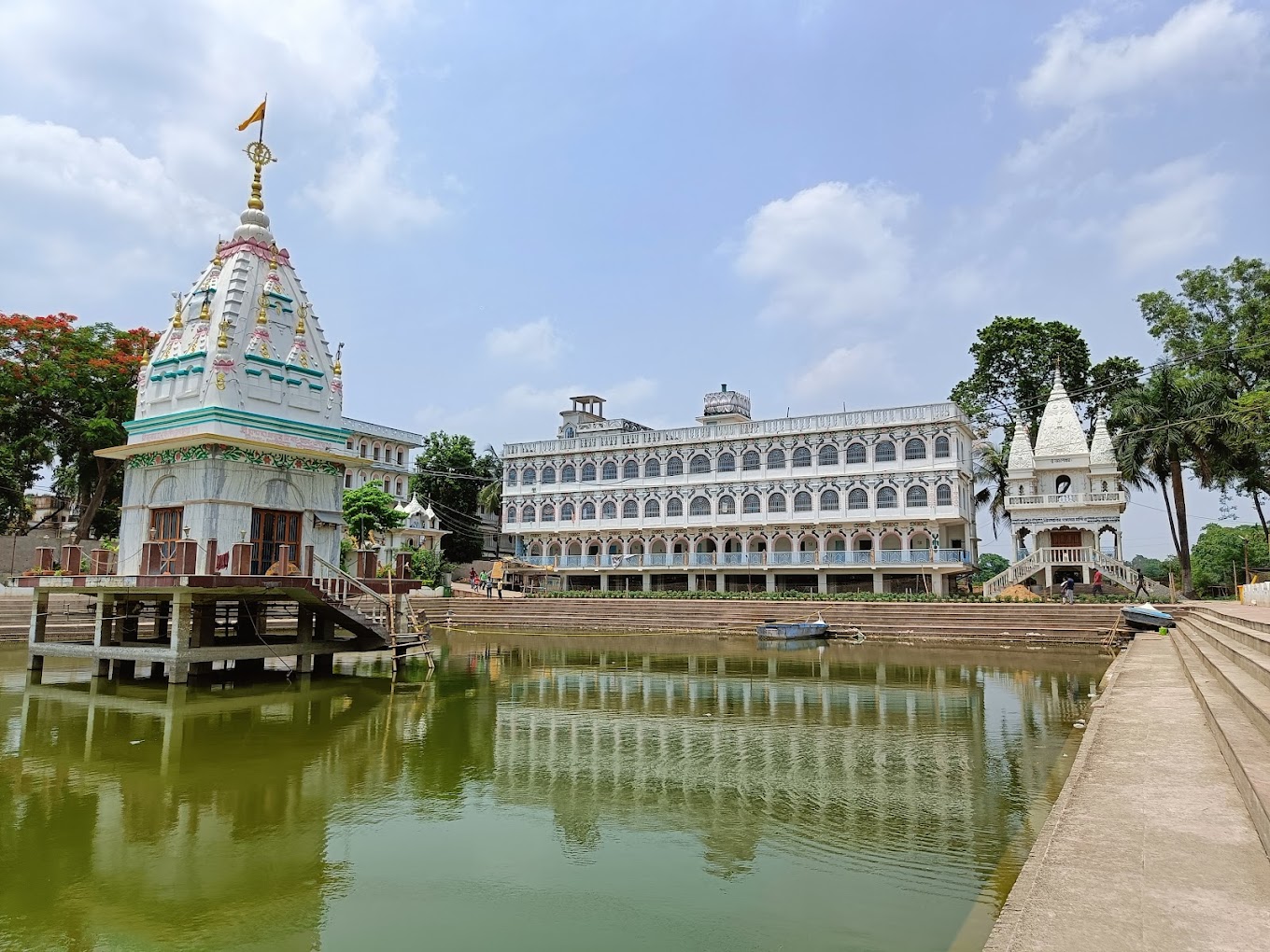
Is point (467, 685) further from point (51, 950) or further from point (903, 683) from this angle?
point (51, 950)

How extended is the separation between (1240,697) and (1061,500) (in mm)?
30701

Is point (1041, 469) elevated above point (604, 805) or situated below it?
above

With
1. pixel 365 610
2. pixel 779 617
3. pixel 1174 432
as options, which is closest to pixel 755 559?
pixel 779 617

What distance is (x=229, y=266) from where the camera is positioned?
2023cm

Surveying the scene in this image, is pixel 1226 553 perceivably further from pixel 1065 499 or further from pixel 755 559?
pixel 755 559

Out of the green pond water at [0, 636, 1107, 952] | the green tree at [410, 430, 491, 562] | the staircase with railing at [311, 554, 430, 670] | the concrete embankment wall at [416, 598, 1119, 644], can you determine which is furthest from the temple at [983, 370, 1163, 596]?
the green tree at [410, 430, 491, 562]

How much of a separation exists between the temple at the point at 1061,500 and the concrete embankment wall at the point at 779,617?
6091 millimetres

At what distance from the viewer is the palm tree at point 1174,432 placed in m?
34.1

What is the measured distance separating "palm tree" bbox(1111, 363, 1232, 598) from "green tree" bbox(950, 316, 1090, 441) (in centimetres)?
497

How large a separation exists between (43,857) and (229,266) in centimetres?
1603

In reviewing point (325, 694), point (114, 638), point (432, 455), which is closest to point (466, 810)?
point (325, 694)

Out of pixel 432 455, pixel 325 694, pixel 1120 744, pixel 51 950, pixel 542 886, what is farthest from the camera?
pixel 432 455

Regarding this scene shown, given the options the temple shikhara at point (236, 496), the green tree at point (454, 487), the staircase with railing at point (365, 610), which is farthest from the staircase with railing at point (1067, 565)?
the green tree at point (454, 487)

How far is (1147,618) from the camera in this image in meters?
26.3
